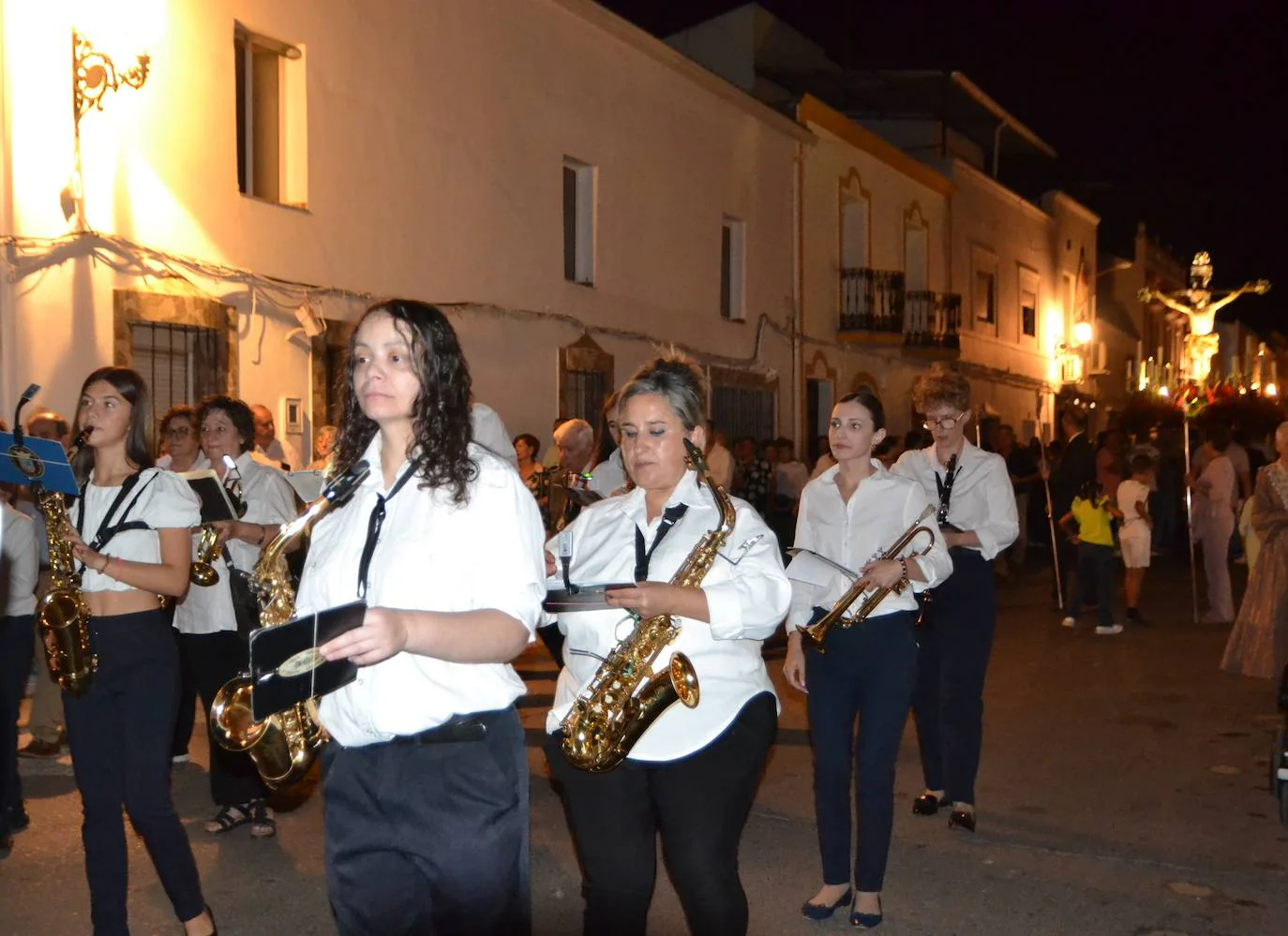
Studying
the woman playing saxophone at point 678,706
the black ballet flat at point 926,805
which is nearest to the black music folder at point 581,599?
the woman playing saxophone at point 678,706

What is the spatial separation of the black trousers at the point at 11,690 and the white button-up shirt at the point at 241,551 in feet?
2.16

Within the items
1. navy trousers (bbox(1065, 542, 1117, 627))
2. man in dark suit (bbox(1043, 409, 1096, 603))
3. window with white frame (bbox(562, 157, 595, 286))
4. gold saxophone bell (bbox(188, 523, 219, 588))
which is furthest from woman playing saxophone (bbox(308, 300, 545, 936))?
window with white frame (bbox(562, 157, 595, 286))

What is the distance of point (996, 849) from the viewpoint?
19.9ft

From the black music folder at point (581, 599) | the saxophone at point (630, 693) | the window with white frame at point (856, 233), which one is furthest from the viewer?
the window with white frame at point (856, 233)

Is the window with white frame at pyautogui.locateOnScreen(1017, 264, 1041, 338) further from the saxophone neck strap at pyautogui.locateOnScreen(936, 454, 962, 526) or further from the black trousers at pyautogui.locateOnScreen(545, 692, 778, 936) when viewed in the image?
the black trousers at pyautogui.locateOnScreen(545, 692, 778, 936)

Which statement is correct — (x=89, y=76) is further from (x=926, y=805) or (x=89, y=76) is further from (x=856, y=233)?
(x=856, y=233)

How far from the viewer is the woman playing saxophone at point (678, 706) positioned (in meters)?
3.67

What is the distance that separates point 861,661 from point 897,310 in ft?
70.3

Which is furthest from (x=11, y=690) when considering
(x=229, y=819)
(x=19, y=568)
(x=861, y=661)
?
(x=861, y=661)

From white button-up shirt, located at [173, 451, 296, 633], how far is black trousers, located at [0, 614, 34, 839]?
2.16ft

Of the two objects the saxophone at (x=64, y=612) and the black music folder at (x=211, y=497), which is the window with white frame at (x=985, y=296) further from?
the saxophone at (x=64, y=612)

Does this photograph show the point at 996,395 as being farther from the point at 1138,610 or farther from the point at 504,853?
the point at 504,853

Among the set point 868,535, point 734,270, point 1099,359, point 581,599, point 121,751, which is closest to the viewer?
point 581,599

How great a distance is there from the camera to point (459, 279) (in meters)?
14.8
